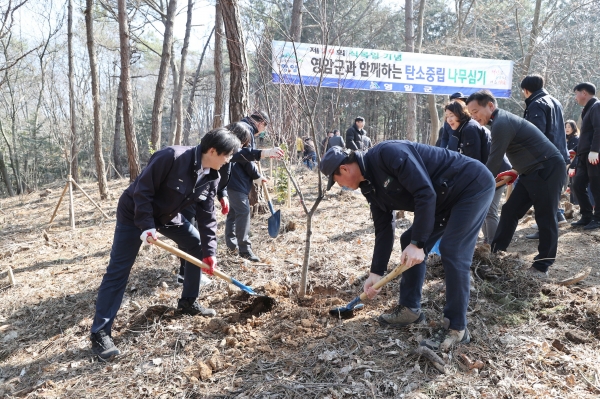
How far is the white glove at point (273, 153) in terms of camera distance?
15.0ft

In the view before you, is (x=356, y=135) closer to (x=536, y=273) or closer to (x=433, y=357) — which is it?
(x=536, y=273)

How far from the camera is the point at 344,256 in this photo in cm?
495

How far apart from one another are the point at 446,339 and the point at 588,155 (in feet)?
13.2

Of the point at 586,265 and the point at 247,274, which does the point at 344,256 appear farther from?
the point at 586,265

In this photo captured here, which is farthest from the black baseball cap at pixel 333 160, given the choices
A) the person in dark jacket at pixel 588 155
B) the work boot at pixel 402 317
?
the person in dark jacket at pixel 588 155

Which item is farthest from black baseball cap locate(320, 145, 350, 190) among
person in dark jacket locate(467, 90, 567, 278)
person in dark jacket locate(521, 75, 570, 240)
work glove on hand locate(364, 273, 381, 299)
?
person in dark jacket locate(521, 75, 570, 240)

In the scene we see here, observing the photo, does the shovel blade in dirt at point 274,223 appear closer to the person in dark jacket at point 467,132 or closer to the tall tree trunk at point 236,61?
the tall tree trunk at point 236,61

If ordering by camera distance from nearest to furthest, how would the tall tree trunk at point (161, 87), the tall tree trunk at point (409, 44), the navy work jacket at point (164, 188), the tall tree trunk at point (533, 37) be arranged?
the navy work jacket at point (164, 188) < the tall tree trunk at point (161, 87) < the tall tree trunk at point (409, 44) < the tall tree trunk at point (533, 37)

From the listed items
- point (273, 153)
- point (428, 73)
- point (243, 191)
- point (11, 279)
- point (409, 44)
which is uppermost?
point (409, 44)

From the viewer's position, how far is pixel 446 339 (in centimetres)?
276

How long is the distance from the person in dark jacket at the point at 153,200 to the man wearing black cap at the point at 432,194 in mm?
1068

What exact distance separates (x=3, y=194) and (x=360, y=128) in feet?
63.4

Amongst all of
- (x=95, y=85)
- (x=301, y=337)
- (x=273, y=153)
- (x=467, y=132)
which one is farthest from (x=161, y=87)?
(x=301, y=337)

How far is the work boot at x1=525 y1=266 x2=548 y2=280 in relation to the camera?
3824mm
